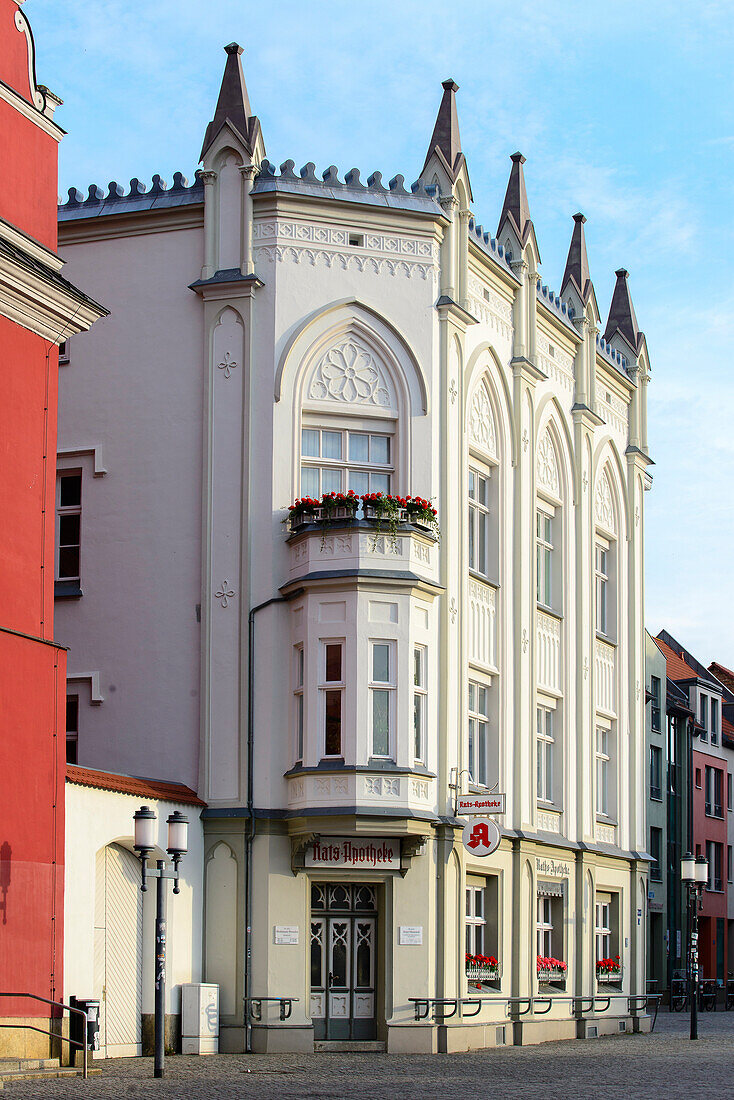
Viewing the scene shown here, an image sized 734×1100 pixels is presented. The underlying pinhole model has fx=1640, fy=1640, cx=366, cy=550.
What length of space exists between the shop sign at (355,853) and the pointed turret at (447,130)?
42.4ft

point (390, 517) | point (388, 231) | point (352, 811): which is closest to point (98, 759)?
point (352, 811)

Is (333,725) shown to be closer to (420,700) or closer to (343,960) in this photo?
(420,700)

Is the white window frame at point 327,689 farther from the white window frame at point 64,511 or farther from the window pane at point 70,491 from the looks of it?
the window pane at point 70,491

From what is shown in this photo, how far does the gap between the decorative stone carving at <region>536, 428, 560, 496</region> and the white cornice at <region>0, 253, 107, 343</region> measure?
1487 cm

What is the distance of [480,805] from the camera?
29062 millimetres

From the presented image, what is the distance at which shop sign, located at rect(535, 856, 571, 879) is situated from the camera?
34.0m

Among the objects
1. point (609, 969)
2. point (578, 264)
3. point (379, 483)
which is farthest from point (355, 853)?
point (578, 264)

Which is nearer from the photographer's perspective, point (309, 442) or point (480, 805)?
point (480, 805)

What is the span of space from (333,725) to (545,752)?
31.2 ft

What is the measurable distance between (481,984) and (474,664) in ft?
19.7

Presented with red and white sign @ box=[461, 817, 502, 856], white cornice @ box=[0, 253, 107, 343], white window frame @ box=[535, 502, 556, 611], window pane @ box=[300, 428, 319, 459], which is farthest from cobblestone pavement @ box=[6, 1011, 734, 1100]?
window pane @ box=[300, 428, 319, 459]

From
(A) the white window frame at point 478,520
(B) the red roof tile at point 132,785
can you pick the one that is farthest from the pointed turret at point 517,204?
(B) the red roof tile at point 132,785

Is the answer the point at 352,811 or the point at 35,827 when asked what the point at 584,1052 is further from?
the point at 35,827

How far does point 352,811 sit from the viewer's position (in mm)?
26938
